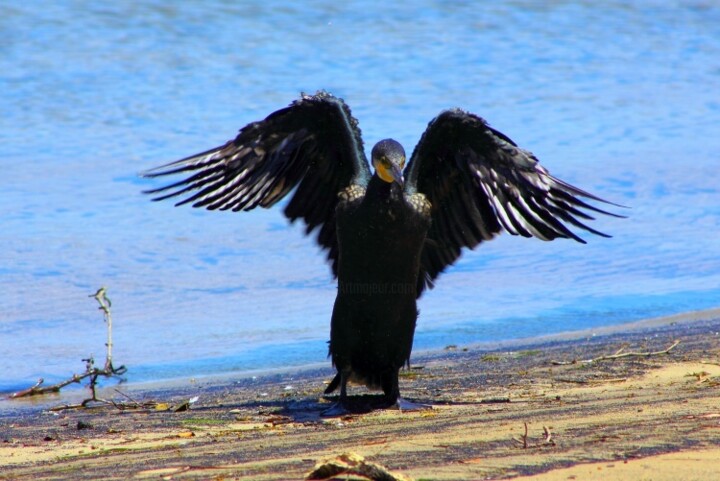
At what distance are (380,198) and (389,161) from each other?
209 millimetres

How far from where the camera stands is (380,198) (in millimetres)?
5922

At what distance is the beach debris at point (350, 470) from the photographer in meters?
3.69

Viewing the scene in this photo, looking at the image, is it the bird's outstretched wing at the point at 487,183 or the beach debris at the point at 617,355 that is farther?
the beach debris at the point at 617,355

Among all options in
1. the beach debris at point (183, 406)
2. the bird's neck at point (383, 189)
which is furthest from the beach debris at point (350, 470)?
the beach debris at point (183, 406)

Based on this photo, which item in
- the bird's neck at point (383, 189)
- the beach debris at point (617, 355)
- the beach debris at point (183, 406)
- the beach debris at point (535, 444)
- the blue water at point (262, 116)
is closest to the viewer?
the beach debris at point (535, 444)

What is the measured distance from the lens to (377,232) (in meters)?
5.93

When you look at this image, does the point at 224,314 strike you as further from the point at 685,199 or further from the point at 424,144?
the point at 685,199

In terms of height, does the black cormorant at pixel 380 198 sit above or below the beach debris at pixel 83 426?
above

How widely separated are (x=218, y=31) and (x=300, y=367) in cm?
1514

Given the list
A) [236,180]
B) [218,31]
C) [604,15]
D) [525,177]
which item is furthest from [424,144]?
[604,15]

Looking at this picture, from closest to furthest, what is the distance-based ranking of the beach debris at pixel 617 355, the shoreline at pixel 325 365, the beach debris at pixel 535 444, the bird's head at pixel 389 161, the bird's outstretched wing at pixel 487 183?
1. the beach debris at pixel 535 444
2. the bird's head at pixel 389 161
3. the bird's outstretched wing at pixel 487 183
4. the beach debris at pixel 617 355
5. the shoreline at pixel 325 365

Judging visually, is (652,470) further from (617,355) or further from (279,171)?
(617,355)

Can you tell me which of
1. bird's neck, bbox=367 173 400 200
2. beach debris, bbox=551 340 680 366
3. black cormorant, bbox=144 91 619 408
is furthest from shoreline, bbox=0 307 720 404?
bird's neck, bbox=367 173 400 200

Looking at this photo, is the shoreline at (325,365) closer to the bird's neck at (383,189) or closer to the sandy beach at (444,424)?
the sandy beach at (444,424)
